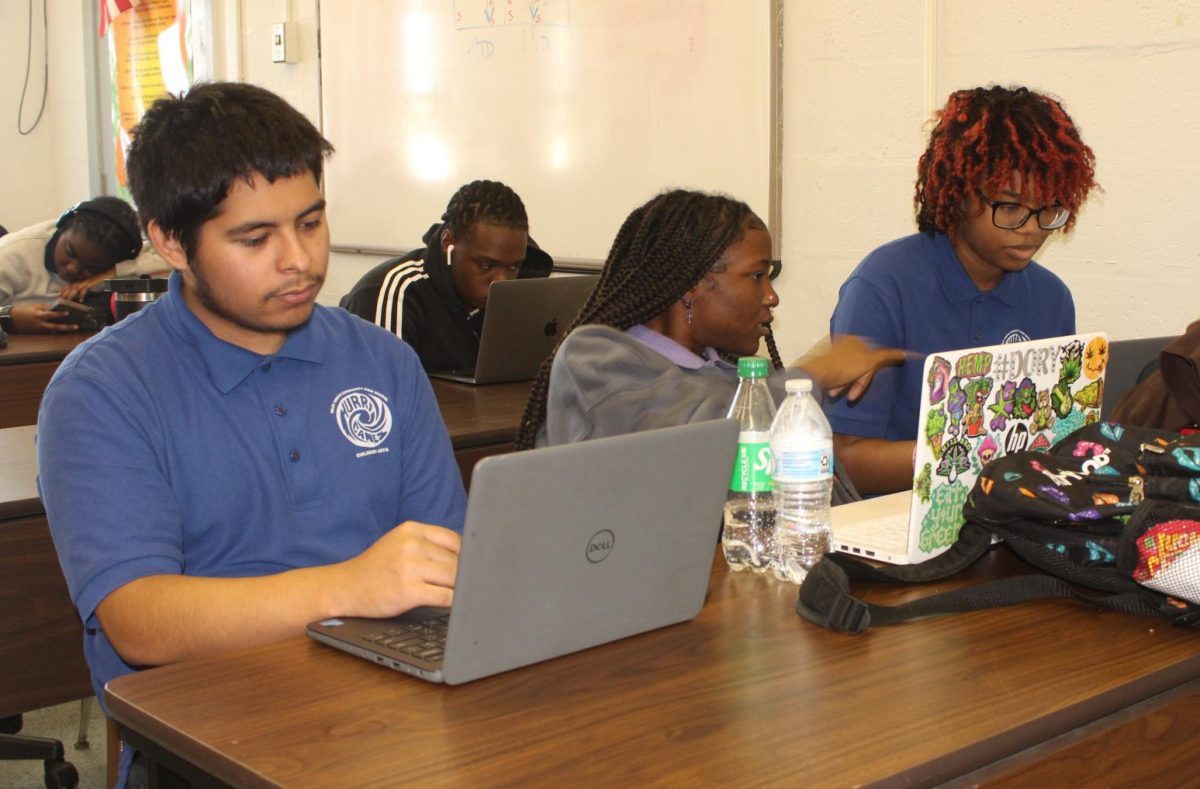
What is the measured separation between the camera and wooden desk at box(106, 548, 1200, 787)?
37.4 inches

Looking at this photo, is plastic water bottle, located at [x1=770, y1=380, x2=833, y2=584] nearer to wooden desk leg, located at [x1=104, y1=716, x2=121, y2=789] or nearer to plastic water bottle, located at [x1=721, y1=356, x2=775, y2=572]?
plastic water bottle, located at [x1=721, y1=356, x2=775, y2=572]

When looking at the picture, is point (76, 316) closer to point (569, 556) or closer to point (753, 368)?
point (753, 368)

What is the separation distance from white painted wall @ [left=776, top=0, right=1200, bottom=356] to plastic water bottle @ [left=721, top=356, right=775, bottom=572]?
55.8 inches

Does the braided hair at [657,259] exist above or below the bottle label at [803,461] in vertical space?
above

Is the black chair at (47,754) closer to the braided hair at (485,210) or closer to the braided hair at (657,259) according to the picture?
the braided hair at (657,259)

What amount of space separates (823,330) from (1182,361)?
154 cm

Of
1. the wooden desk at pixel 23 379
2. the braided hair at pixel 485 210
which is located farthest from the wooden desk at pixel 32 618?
the braided hair at pixel 485 210

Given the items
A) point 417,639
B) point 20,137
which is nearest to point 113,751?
point 417,639

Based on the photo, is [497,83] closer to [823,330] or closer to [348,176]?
[348,176]

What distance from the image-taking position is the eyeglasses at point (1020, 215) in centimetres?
209

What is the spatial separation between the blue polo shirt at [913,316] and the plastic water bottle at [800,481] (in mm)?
596

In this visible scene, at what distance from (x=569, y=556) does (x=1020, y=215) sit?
128cm

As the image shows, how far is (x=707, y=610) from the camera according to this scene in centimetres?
132

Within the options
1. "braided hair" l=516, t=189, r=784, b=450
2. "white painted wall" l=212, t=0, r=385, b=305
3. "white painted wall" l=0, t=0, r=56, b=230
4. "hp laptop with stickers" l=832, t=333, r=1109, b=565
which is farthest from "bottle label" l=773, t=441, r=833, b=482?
"white painted wall" l=0, t=0, r=56, b=230
